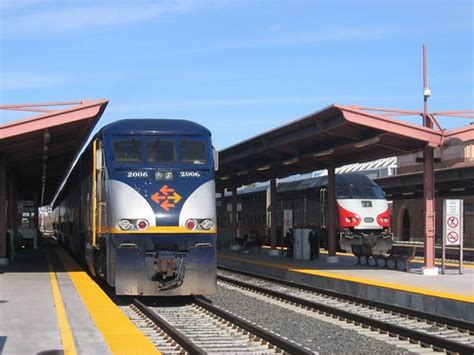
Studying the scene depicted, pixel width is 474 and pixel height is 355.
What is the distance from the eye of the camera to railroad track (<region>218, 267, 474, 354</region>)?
400 inches

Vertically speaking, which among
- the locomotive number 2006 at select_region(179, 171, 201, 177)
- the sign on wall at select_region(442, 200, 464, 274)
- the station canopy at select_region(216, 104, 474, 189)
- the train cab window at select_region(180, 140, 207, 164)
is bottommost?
the sign on wall at select_region(442, 200, 464, 274)

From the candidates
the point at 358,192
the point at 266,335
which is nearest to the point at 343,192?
the point at 358,192

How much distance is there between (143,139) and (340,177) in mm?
17996

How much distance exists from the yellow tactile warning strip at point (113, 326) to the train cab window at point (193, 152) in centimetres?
320

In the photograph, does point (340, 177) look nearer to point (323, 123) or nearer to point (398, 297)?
point (323, 123)

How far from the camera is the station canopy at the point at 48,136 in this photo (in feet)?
56.0

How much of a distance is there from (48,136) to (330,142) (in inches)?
331

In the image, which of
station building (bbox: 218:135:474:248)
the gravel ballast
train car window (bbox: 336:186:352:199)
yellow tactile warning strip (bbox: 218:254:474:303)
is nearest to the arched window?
station building (bbox: 218:135:474:248)

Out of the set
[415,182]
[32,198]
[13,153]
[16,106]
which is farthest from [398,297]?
[32,198]

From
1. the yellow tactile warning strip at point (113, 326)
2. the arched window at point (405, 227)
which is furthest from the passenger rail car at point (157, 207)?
the arched window at point (405, 227)

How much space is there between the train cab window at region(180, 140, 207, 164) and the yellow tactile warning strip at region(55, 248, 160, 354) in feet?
10.5

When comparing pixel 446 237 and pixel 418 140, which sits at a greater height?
pixel 418 140

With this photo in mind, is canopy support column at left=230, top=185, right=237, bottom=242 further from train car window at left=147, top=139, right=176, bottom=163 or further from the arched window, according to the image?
the arched window

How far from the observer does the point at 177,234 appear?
13.5 m
